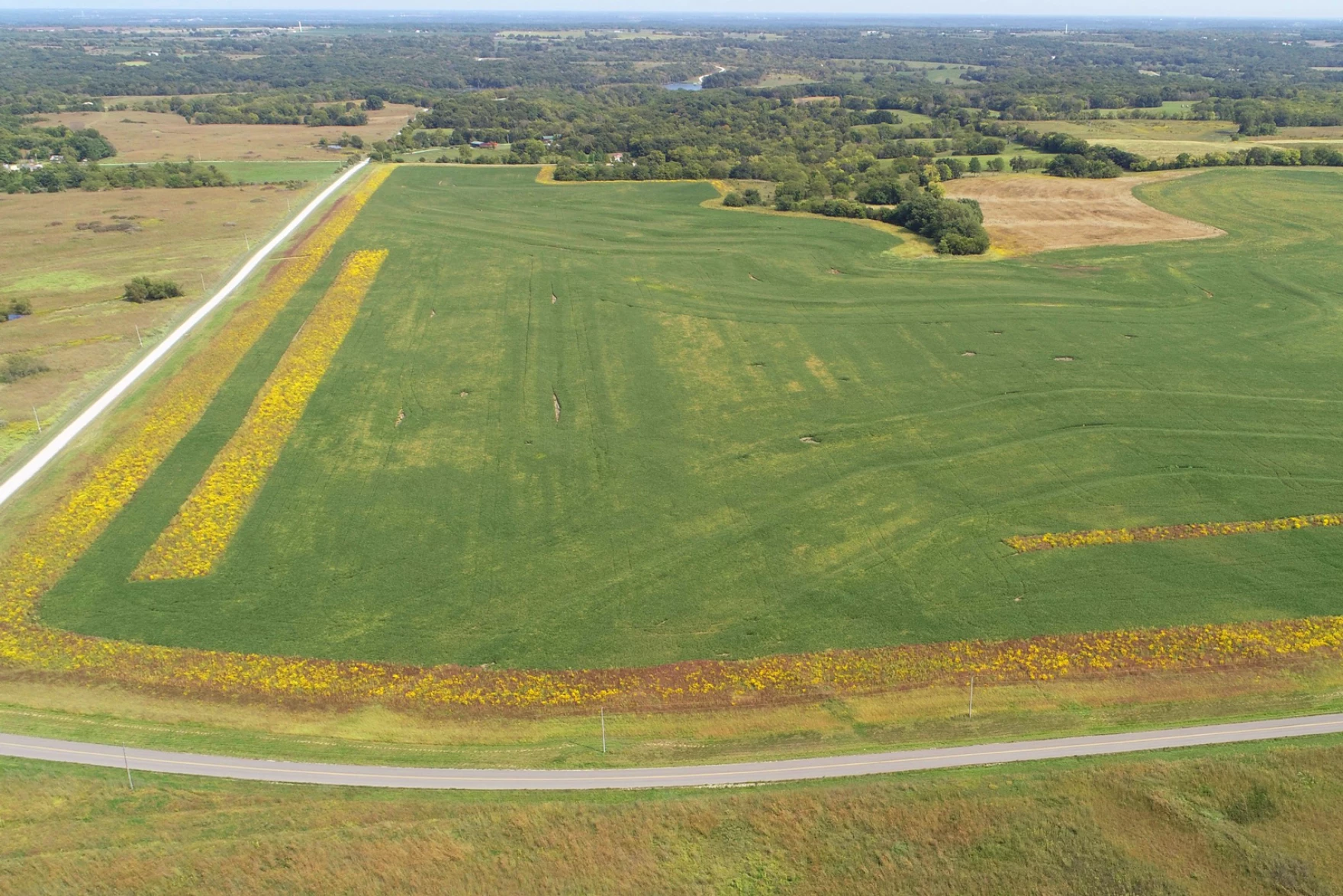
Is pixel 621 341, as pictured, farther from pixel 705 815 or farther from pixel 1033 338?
pixel 705 815

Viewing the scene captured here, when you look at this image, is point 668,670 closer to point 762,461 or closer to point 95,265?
point 762,461

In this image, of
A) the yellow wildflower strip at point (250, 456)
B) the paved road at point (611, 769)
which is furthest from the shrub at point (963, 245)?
the paved road at point (611, 769)

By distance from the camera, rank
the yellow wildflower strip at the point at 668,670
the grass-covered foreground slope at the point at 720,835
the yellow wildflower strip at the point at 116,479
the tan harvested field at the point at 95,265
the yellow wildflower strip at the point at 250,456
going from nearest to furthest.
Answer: the grass-covered foreground slope at the point at 720,835, the yellow wildflower strip at the point at 668,670, the yellow wildflower strip at the point at 116,479, the yellow wildflower strip at the point at 250,456, the tan harvested field at the point at 95,265

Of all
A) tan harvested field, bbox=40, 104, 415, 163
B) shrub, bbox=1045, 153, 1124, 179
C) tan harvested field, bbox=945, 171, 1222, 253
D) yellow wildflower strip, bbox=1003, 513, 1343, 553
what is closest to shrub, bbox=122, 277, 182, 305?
yellow wildflower strip, bbox=1003, 513, 1343, 553

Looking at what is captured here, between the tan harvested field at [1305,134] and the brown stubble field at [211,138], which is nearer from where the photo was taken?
the brown stubble field at [211,138]

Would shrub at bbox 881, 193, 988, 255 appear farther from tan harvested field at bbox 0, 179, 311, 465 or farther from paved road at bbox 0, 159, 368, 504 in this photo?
tan harvested field at bbox 0, 179, 311, 465

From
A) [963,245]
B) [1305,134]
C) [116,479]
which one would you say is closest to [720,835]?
[116,479]

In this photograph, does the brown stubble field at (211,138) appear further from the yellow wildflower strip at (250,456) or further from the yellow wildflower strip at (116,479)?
the yellow wildflower strip at (250,456)
